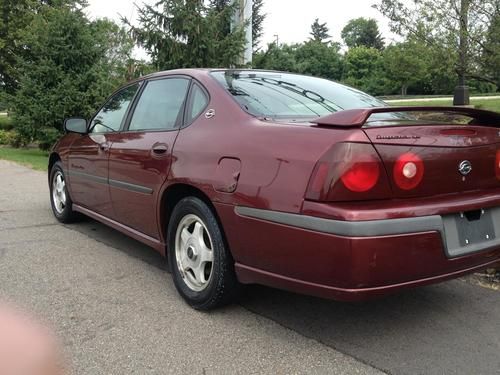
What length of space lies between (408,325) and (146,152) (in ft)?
→ 7.12

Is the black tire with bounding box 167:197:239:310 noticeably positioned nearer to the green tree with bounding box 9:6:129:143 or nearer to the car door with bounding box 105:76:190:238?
the car door with bounding box 105:76:190:238

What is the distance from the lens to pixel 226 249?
329 centimetres

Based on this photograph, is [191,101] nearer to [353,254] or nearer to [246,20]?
[353,254]

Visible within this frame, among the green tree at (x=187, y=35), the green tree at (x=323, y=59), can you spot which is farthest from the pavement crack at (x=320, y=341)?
the green tree at (x=323, y=59)

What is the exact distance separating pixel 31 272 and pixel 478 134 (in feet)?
11.4

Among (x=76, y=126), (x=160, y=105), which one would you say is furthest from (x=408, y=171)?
(x=76, y=126)

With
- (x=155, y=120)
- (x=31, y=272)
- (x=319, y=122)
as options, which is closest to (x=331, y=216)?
(x=319, y=122)

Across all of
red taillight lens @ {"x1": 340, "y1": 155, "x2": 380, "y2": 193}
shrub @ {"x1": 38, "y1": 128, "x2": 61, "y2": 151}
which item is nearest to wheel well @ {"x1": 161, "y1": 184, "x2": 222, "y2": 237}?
red taillight lens @ {"x1": 340, "y1": 155, "x2": 380, "y2": 193}

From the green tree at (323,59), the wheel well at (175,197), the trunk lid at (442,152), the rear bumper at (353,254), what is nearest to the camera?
the rear bumper at (353,254)

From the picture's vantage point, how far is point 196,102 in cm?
379

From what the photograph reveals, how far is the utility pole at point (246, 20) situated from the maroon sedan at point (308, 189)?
7.61m

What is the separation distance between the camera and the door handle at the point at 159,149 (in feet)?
12.5

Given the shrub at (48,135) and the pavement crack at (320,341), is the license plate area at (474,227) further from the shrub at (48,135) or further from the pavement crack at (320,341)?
the shrub at (48,135)

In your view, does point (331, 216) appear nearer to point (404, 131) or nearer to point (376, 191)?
point (376, 191)
